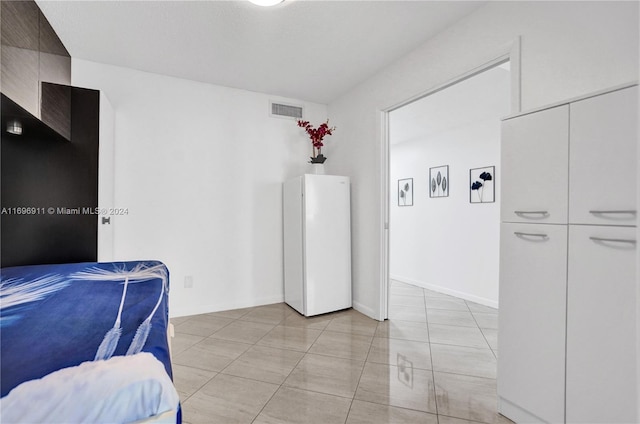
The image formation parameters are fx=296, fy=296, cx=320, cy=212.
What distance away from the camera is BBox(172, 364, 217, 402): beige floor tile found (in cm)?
185

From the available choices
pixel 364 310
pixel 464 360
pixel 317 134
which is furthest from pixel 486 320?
pixel 317 134

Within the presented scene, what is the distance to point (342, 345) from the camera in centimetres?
251

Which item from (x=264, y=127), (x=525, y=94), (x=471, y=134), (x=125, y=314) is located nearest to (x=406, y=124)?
(x=471, y=134)

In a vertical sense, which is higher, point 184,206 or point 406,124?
point 406,124

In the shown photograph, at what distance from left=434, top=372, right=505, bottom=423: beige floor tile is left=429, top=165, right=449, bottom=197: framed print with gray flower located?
117 inches

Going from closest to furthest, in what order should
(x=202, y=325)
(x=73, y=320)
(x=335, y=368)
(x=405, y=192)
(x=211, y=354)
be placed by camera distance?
(x=73, y=320)
(x=335, y=368)
(x=211, y=354)
(x=202, y=325)
(x=405, y=192)

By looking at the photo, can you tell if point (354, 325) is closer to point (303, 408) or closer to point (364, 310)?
point (364, 310)

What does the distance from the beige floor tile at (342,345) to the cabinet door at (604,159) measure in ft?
5.64

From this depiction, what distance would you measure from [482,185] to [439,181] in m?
0.72

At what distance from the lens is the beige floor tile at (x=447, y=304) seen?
11.8ft

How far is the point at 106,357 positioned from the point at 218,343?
2.05 meters

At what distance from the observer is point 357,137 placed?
3424 millimetres

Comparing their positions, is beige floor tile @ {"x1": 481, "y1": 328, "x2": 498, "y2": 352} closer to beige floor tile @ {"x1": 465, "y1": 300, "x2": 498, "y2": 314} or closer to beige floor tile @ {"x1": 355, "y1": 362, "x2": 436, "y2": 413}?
beige floor tile @ {"x1": 465, "y1": 300, "x2": 498, "y2": 314}

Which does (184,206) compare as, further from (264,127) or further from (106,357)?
(106,357)
